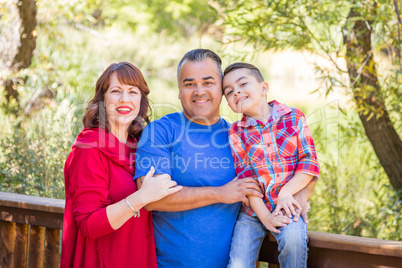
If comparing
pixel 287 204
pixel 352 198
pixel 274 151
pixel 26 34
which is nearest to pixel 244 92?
pixel 274 151

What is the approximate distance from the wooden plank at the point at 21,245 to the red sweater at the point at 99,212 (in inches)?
25.4

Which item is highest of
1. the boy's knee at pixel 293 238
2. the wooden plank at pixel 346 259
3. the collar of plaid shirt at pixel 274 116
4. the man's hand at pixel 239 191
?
the collar of plaid shirt at pixel 274 116

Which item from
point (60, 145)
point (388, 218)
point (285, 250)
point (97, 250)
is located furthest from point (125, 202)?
point (388, 218)

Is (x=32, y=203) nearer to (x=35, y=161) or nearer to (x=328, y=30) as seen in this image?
(x=35, y=161)

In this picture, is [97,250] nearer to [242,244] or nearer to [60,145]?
[242,244]

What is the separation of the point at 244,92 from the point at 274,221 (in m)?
0.60

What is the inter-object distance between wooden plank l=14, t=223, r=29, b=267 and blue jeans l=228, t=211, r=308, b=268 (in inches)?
46.0

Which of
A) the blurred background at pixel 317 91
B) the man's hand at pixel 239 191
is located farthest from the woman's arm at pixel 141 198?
the blurred background at pixel 317 91

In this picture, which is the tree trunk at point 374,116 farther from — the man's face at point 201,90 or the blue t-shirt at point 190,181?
the blue t-shirt at point 190,181

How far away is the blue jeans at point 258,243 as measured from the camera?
171 cm

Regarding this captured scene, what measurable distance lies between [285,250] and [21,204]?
131 cm

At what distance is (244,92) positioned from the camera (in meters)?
2.04

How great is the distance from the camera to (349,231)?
384cm

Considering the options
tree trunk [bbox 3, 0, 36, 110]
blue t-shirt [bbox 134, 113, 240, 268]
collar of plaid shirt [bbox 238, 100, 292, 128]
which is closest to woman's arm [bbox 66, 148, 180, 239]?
blue t-shirt [bbox 134, 113, 240, 268]
